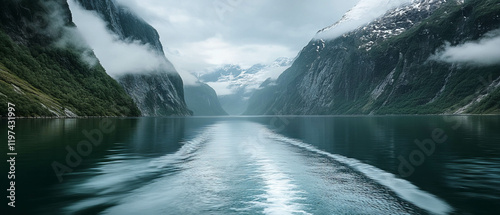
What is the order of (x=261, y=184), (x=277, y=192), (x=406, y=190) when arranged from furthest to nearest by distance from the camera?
(x=261, y=184), (x=277, y=192), (x=406, y=190)

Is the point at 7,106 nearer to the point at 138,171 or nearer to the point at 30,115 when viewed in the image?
the point at 30,115

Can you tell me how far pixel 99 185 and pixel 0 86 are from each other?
14697cm

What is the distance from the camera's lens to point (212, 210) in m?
16.8

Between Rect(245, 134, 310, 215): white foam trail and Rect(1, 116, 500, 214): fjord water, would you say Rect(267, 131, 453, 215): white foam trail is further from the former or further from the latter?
Rect(245, 134, 310, 215): white foam trail

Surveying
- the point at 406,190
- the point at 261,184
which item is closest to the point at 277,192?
the point at 261,184

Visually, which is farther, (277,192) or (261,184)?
(261,184)

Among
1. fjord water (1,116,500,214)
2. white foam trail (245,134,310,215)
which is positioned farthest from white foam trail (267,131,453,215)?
white foam trail (245,134,310,215)

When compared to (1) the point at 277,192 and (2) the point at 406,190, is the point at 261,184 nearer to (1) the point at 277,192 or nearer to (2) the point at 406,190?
(1) the point at 277,192

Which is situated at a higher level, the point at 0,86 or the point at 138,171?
the point at 0,86

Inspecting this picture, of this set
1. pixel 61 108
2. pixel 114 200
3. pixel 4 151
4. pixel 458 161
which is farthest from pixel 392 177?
pixel 61 108

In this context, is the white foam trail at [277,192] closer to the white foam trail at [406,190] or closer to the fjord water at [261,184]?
the fjord water at [261,184]

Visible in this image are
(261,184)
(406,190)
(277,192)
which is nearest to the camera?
(406,190)

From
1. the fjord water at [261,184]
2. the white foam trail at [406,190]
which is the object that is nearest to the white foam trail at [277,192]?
the fjord water at [261,184]

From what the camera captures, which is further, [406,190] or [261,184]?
[261,184]
